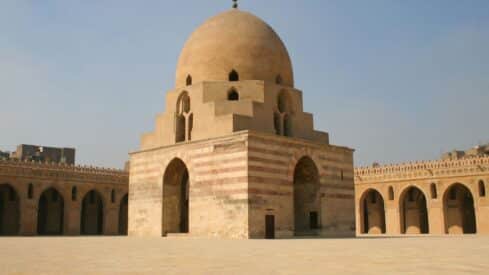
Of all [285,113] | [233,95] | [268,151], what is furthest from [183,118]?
[268,151]

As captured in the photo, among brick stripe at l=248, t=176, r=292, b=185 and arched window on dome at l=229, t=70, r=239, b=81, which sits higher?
arched window on dome at l=229, t=70, r=239, b=81

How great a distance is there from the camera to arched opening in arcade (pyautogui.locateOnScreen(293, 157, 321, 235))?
2106cm

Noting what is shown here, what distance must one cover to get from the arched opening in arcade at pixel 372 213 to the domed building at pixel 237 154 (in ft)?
50.5

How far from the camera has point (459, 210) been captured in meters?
33.1

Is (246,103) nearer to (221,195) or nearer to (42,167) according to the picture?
(221,195)

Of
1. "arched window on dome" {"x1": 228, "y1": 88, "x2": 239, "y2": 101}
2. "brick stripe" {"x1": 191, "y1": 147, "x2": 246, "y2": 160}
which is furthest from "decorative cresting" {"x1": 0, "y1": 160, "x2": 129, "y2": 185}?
"arched window on dome" {"x1": 228, "y1": 88, "x2": 239, "y2": 101}

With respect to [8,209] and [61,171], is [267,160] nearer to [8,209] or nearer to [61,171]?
[61,171]

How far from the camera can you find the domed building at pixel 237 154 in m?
18.6

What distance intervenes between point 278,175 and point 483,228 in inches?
671

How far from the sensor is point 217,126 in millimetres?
20016

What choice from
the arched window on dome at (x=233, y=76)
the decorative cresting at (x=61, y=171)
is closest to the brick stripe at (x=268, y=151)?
the arched window on dome at (x=233, y=76)

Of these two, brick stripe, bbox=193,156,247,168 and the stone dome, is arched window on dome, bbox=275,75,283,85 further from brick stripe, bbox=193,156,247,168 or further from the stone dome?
brick stripe, bbox=193,156,247,168

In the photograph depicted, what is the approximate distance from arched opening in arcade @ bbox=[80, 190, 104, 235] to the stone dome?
16.1m

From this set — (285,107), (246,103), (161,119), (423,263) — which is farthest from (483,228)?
(423,263)
